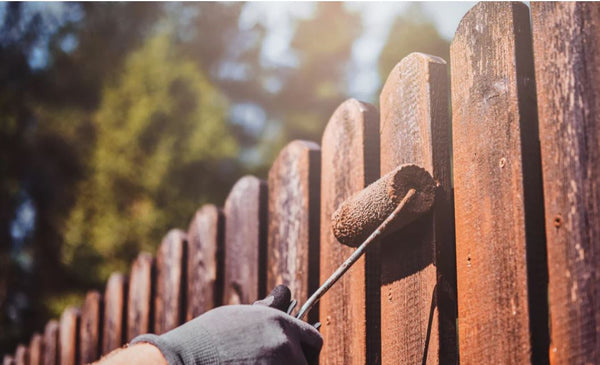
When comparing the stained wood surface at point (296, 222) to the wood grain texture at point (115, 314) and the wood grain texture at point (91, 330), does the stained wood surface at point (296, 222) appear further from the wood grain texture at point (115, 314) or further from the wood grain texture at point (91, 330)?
the wood grain texture at point (91, 330)

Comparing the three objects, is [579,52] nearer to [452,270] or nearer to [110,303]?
[452,270]

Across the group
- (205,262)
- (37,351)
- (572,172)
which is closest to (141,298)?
(205,262)

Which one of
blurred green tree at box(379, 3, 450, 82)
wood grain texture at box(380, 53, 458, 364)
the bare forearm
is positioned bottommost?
the bare forearm

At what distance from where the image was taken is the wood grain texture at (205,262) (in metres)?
2.62

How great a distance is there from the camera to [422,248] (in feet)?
4.67

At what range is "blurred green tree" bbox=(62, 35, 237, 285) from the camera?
28.4 feet

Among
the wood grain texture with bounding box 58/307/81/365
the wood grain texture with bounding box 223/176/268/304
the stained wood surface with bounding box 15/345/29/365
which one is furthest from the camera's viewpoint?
the stained wood surface with bounding box 15/345/29/365

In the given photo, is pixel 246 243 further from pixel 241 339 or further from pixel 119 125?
pixel 119 125

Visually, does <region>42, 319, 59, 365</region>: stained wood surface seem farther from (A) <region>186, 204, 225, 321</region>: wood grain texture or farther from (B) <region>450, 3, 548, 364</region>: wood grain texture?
(B) <region>450, 3, 548, 364</region>: wood grain texture

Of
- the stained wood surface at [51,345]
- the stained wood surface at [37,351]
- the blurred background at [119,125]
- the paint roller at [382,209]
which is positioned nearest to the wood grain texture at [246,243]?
the paint roller at [382,209]

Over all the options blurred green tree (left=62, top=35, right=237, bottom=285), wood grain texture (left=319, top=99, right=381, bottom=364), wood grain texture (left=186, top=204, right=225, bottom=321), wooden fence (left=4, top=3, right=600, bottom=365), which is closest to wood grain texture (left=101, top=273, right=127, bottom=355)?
wood grain texture (left=186, top=204, right=225, bottom=321)

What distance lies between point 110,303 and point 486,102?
3012 millimetres

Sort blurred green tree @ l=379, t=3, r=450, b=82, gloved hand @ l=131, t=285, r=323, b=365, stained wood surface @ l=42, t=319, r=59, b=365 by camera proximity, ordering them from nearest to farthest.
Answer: gloved hand @ l=131, t=285, r=323, b=365, stained wood surface @ l=42, t=319, r=59, b=365, blurred green tree @ l=379, t=3, r=450, b=82

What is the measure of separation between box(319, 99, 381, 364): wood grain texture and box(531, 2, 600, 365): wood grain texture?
21.9 inches
